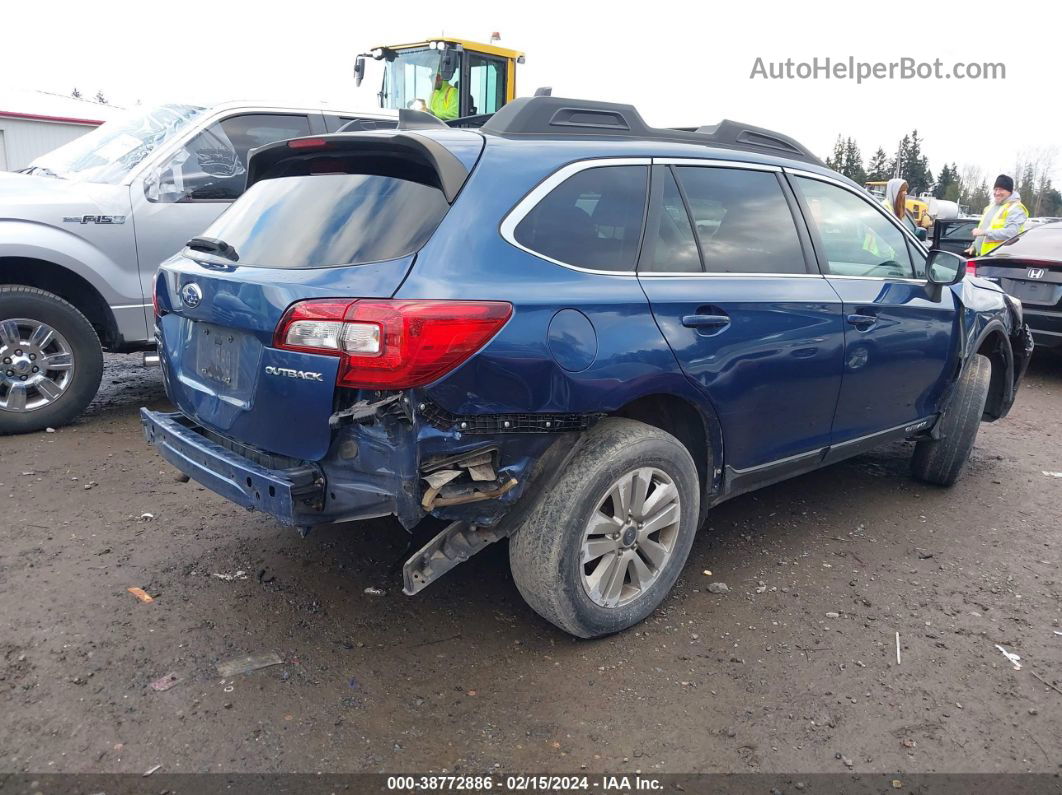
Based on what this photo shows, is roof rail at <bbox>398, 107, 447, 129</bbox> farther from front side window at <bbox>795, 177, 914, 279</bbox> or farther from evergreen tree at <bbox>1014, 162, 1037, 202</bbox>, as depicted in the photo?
evergreen tree at <bbox>1014, 162, 1037, 202</bbox>

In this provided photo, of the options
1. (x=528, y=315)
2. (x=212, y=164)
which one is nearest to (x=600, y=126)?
(x=528, y=315)

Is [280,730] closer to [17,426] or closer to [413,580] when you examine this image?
[413,580]

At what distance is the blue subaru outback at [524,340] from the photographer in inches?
102

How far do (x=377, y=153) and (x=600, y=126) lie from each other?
3.16 feet

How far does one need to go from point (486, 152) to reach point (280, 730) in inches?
79.7

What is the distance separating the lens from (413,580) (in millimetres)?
2742

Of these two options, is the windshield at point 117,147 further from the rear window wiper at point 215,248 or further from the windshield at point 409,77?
the windshield at point 409,77

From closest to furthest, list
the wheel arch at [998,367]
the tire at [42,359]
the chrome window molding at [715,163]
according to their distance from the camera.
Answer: the chrome window molding at [715,163] → the wheel arch at [998,367] → the tire at [42,359]

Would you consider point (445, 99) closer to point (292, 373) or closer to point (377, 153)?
point (377, 153)

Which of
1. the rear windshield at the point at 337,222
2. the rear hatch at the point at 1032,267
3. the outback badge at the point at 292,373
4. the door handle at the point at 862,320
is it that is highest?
the rear windshield at the point at 337,222

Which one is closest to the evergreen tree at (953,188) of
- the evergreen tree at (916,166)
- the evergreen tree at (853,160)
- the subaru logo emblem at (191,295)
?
the evergreen tree at (916,166)

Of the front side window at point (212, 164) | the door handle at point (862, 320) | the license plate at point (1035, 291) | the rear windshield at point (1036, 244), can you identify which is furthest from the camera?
the rear windshield at point (1036, 244)

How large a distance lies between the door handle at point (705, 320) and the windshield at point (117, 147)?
4363 millimetres

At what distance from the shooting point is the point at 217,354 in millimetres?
3014
